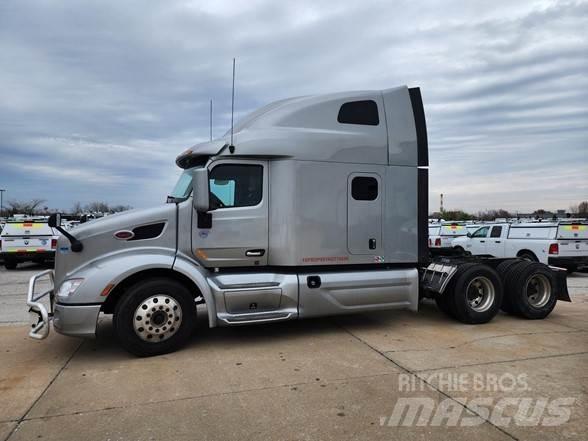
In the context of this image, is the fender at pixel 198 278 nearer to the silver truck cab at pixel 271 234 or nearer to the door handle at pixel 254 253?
the silver truck cab at pixel 271 234

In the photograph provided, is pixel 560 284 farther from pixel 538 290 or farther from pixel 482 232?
A: pixel 482 232

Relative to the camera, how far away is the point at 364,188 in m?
6.92

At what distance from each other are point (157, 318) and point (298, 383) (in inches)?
81.0

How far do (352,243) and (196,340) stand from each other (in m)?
2.61

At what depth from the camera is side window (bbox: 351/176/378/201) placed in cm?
686

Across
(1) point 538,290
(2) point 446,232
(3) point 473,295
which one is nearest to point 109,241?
(3) point 473,295

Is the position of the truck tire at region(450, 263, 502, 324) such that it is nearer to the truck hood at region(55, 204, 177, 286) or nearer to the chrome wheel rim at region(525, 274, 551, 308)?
the chrome wheel rim at region(525, 274, 551, 308)

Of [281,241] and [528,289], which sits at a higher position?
[281,241]

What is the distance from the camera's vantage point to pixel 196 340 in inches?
258

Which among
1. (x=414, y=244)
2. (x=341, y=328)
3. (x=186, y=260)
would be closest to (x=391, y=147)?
(x=414, y=244)

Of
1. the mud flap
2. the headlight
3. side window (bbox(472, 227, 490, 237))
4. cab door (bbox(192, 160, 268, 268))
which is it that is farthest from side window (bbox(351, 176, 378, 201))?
side window (bbox(472, 227, 490, 237))

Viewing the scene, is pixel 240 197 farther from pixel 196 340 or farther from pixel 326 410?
pixel 326 410

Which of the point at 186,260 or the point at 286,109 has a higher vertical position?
the point at 286,109

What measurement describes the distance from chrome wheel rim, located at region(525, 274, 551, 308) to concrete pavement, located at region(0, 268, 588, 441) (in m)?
0.68
